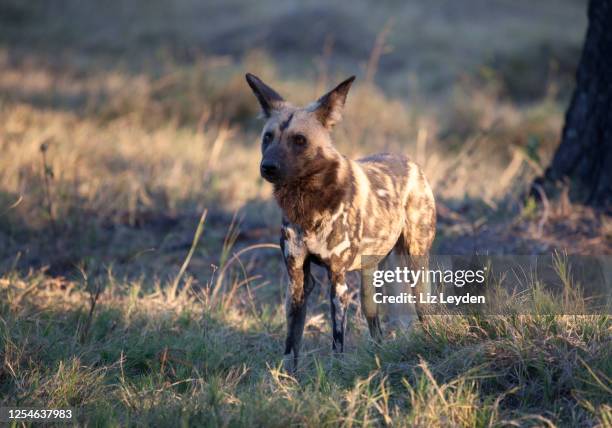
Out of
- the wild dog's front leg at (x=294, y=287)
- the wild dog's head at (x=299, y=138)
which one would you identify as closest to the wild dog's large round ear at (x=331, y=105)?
the wild dog's head at (x=299, y=138)

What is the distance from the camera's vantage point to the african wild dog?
3668 mm

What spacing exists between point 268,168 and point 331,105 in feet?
1.66

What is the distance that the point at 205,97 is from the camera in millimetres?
9727

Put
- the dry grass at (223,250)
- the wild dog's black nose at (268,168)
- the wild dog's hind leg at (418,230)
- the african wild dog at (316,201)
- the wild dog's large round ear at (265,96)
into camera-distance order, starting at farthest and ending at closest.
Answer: the wild dog's hind leg at (418,230) → the wild dog's large round ear at (265,96) → the african wild dog at (316,201) → the wild dog's black nose at (268,168) → the dry grass at (223,250)

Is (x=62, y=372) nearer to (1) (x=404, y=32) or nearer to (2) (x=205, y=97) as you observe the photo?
(2) (x=205, y=97)

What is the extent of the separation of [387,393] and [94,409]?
4.06 feet

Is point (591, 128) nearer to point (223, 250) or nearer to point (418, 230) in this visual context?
point (418, 230)

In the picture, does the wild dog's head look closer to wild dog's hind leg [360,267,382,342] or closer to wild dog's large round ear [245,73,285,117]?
wild dog's large round ear [245,73,285,117]

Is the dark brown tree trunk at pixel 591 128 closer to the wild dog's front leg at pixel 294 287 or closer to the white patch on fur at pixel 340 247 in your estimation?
the white patch on fur at pixel 340 247

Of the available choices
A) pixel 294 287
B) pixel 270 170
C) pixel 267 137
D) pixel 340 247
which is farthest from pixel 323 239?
pixel 267 137

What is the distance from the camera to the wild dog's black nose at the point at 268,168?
3.54 m

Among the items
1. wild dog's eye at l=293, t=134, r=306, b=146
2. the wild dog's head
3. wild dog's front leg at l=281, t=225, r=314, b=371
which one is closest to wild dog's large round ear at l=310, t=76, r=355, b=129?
the wild dog's head

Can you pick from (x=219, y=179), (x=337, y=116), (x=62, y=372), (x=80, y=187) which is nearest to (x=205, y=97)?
(x=219, y=179)

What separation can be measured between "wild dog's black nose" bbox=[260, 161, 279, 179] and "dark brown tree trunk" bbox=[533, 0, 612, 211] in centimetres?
284
